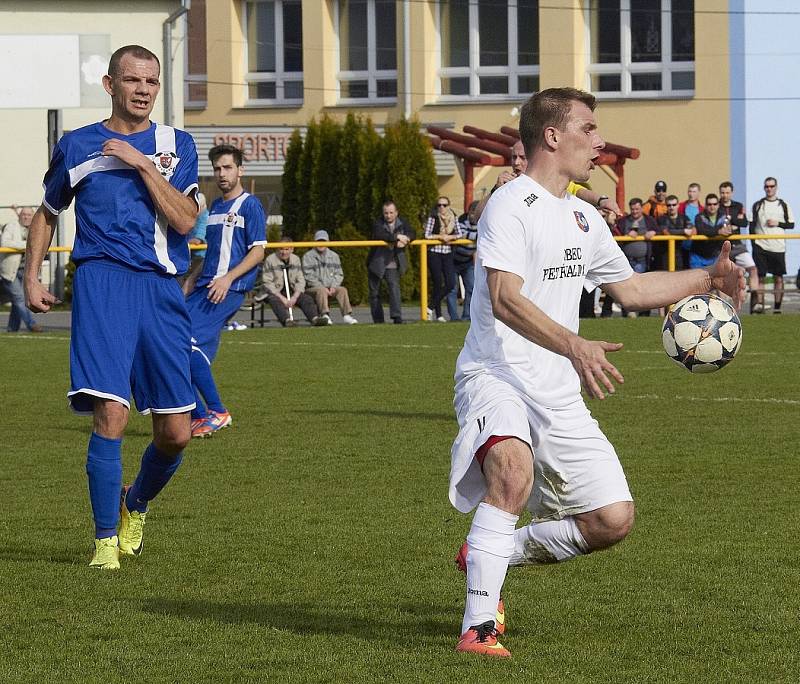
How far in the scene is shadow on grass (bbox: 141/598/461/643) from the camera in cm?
551

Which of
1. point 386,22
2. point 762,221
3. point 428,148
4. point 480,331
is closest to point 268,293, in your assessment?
point 762,221

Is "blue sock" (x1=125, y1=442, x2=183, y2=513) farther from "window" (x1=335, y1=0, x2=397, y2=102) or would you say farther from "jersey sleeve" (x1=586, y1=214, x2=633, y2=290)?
"window" (x1=335, y1=0, x2=397, y2=102)

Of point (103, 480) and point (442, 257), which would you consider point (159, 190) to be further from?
point (442, 257)

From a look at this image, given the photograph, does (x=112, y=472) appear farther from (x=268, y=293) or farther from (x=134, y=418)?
(x=268, y=293)

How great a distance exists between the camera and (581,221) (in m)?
5.36

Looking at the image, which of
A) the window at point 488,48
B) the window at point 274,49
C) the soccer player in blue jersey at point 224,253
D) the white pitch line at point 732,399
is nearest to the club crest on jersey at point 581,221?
the soccer player in blue jersey at point 224,253

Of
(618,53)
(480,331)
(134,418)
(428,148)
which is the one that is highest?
(618,53)

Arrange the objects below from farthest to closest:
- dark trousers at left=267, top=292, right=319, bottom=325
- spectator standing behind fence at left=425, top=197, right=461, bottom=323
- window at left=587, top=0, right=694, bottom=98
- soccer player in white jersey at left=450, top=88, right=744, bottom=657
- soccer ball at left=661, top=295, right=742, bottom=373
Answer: window at left=587, top=0, right=694, bottom=98 → spectator standing behind fence at left=425, top=197, right=461, bottom=323 → dark trousers at left=267, top=292, right=319, bottom=325 → soccer ball at left=661, top=295, right=742, bottom=373 → soccer player in white jersey at left=450, top=88, right=744, bottom=657

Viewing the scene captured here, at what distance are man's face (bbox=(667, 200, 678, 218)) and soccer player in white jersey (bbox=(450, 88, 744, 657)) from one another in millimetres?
19125

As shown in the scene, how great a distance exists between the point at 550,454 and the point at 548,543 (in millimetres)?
395

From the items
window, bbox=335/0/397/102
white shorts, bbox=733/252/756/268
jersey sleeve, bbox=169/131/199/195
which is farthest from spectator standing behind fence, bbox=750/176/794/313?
window, bbox=335/0/397/102

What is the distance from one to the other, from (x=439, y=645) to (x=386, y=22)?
38.5m

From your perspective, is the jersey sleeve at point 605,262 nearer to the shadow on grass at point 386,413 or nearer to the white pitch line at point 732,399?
the shadow on grass at point 386,413

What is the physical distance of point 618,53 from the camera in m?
40.2
